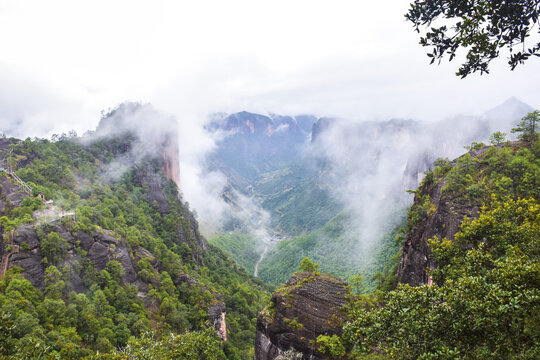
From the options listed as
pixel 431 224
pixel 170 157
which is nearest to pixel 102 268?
pixel 431 224

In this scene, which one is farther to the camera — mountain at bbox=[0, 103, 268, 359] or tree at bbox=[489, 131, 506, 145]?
tree at bbox=[489, 131, 506, 145]

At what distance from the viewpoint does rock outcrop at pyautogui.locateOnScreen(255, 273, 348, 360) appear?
24531 mm

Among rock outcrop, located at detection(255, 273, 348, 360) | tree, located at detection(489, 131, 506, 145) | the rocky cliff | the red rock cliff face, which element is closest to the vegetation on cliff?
rock outcrop, located at detection(255, 273, 348, 360)

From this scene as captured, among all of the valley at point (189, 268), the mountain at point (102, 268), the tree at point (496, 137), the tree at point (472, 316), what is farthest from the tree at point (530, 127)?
the mountain at point (102, 268)

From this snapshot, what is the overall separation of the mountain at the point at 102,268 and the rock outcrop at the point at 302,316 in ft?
24.8

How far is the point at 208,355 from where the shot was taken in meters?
19.5

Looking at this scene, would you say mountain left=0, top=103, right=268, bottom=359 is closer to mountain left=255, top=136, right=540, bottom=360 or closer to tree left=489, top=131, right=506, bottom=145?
mountain left=255, top=136, right=540, bottom=360

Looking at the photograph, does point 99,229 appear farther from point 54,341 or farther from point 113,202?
point 54,341

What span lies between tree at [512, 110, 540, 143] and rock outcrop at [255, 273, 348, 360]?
26.4 metres

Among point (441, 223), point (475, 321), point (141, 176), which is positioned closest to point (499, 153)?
point (441, 223)

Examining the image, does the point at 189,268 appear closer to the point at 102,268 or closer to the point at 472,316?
the point at 102,268

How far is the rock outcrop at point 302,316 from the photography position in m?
24.5

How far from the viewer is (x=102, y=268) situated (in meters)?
45.7

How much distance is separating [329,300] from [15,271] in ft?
124
